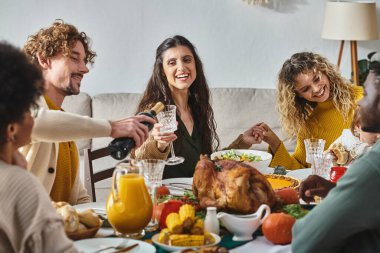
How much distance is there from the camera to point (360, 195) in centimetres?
151

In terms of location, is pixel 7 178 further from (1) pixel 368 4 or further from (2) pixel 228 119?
(1) pixel 368 4

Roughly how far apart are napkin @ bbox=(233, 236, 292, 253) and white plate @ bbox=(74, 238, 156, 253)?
0.79 ft

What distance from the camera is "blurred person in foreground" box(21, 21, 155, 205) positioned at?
221cm

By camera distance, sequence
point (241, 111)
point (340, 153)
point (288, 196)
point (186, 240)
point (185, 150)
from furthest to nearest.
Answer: point (241, 111)
point (185, 150)
point (340, 153)
point (288, 196)
point (186, 240)

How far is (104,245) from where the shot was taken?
178 cm

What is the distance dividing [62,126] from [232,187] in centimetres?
63

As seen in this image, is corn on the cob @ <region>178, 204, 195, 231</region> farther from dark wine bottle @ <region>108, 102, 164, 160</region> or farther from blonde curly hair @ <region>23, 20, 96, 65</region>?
blonde curly hair @ <region>23, 20, 96, 65</region>

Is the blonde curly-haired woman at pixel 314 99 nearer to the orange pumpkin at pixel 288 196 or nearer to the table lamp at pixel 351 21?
the table lamp at pixel 351 21

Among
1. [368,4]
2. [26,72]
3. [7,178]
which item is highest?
[368,4]

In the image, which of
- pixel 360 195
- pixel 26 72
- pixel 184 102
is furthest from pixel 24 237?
pixel 184 102

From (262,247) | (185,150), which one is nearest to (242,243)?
(262,247)

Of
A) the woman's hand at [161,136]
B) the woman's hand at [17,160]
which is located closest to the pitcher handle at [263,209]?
the woman's hand at [17,160]

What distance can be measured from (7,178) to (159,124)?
56.3 inches

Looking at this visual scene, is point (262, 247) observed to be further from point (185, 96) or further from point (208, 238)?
point (185, 96)
